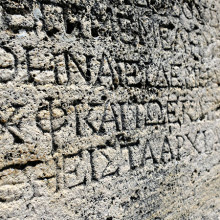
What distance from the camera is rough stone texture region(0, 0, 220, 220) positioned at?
1131 millimetres

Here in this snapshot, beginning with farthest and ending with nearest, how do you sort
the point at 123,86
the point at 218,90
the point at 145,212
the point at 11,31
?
the point at 218,90 < the point at 145,212 < the point at 123,86 < the point at 11,31

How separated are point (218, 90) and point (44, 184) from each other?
141 centimetres

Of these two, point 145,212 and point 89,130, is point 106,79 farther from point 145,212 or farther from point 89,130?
point 145,212

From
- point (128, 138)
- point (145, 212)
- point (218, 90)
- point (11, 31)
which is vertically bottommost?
point (145, 212)

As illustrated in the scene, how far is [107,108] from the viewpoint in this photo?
1389 millimetres

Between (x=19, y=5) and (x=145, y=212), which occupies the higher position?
(x=19, y=5)

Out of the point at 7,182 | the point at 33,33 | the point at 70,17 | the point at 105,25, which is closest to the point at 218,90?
the point at 105,25

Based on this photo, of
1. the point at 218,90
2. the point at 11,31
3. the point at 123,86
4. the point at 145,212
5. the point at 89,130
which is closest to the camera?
the point at 11,31

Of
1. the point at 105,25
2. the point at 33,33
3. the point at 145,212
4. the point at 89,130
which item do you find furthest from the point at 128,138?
the point at 33,33

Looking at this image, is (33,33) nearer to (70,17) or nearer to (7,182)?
(70,17)

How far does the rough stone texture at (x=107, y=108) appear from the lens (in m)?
1.13

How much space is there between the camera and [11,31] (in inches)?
43.2

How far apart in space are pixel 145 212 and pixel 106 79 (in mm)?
760

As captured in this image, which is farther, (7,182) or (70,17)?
(70,17)
